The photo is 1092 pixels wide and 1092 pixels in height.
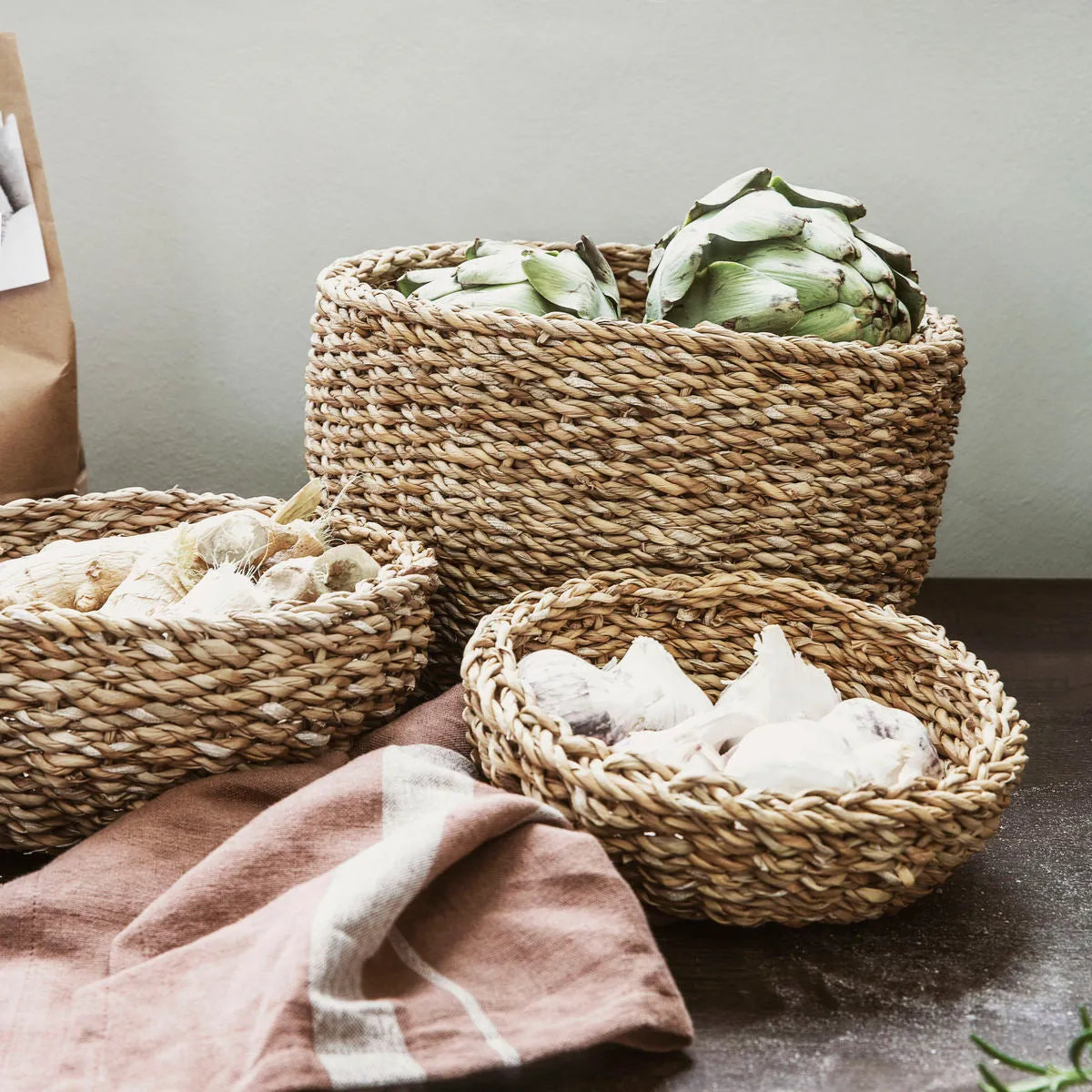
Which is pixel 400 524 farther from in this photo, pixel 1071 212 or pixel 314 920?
pixel 1071 212

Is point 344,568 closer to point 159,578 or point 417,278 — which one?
point 159,578

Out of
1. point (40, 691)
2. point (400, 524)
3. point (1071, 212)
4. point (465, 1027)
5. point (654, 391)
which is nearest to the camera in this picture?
point (465, 1027)

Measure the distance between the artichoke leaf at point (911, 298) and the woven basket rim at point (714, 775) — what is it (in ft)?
0.83

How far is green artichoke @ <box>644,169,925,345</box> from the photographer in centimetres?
83

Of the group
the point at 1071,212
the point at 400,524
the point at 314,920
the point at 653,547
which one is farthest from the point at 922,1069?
the point at 1071,212

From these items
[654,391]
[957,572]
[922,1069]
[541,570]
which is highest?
[654,391]

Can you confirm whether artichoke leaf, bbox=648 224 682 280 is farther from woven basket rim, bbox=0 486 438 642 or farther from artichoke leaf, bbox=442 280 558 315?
woven basket rim, bbox=0 486 438 642

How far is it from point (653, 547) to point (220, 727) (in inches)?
12.5

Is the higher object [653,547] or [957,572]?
[653,547]

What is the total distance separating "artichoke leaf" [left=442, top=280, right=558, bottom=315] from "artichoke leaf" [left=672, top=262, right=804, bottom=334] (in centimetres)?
11

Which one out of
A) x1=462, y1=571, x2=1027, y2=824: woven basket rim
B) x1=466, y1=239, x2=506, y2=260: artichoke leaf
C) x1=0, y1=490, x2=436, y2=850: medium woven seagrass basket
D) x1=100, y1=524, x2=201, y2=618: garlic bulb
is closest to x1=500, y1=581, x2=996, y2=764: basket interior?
x1=462, y1=571, x2=1027, y2=824: woven basket rim

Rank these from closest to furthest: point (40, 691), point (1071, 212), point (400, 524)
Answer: point (40, 691)
point (400, 524)
point (1071, 212)

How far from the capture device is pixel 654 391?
769 mm

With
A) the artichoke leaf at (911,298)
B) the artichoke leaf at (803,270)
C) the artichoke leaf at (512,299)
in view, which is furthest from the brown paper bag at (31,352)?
the artichoke leaf at (911,298)
